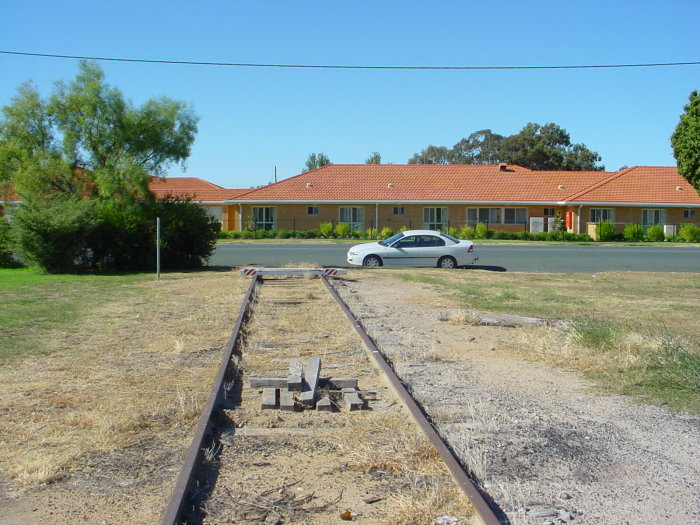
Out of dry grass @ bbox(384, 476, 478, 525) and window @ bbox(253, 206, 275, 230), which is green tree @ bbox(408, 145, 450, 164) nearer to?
window @ bbox(253, 206, 275, 230)

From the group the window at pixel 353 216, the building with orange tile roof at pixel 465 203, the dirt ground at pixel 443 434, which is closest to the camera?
the dirt ground at pixel 443 434

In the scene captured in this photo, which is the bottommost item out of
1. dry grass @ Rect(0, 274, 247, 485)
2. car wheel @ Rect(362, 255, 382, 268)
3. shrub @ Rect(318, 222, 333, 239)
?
dry grass @ Rect(0, 274, 247, 485)

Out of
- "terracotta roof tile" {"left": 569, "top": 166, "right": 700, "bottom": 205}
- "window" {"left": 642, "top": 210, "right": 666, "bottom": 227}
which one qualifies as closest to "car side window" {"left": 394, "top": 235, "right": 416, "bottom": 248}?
"terracotta roof tile" {"left": 569, "top": 166, "right": 700, "bottom": 205}

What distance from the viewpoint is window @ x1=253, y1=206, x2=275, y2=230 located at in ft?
175

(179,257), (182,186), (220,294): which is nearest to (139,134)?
(179,257)

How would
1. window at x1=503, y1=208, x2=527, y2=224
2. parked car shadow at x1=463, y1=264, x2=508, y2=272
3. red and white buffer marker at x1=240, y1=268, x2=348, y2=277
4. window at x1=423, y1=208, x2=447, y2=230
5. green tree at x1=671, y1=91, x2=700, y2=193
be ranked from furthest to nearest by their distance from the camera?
window at x1=503, y1=208, x2=527, y2=224 → window at x1=423, y1=208, x2=447, y2=230 → parked car shadow at x1=463, y1=264, x2=508, y2=272 → red and white buffer marker at x1=240, y1=268, x2=348, y2=277 → green tree at x1=671, y1=91, x2=700, y2=193

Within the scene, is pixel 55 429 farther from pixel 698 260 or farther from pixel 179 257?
pixel 698 260

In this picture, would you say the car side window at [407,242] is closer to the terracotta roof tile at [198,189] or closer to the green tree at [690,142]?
the green tree at [690,142]

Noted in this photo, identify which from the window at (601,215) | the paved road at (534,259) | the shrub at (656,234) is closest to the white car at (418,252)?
the paved road at (534,259)

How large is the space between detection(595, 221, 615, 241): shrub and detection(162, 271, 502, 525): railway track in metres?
41.8

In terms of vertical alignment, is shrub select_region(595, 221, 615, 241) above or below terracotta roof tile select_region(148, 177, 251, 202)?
below

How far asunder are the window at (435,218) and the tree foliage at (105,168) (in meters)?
28.3

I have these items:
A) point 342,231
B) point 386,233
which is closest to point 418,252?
point 386,233

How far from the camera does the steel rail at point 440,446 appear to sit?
458 cm
